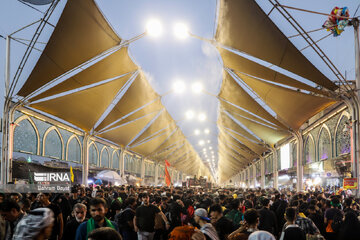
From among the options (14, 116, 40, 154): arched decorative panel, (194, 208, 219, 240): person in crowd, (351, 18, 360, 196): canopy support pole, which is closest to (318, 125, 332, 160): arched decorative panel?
(351, 18, 360, 196): canopy support pole

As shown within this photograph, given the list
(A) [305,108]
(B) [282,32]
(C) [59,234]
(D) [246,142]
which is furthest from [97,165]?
(C) [59,234]

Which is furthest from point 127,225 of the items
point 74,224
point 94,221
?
point 94,221

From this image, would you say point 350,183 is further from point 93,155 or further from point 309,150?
point 93,155

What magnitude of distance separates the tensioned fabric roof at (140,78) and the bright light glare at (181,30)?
1954 mm

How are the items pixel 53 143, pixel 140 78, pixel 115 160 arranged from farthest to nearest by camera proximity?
1. pixel 115 160
2. pixel 140 78
3. pixel 53 143

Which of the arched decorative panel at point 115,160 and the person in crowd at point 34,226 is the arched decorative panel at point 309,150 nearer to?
the arched decorative panel at point 115,160

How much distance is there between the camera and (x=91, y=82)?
22.7 metres

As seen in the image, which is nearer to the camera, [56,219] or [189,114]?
[56,219]

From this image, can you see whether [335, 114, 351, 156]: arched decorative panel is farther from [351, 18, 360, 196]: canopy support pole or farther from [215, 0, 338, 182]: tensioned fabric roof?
[351, 18, 360, 196]: canopy support pole

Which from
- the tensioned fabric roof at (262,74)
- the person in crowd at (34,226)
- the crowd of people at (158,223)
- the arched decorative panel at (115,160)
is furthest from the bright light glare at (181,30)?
the arched decorative panel at (115,160)

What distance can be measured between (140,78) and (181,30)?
784cm

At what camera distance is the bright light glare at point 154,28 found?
64.3ft

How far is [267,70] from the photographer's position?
64.8ft

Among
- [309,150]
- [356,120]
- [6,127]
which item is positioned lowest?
[309,150]
